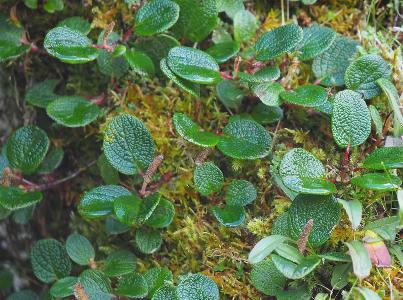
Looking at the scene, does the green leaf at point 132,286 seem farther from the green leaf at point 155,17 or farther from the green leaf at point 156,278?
Result: the green leaf at point 155,17

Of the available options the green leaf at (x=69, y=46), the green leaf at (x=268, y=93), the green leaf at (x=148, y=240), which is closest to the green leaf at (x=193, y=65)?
the green leaf at (x=268, y=93)

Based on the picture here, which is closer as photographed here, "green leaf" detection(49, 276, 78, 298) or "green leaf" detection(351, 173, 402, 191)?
"green leaf" detection(351, 173, 402, 191)

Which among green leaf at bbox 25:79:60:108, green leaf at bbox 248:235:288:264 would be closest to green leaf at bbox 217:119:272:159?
green leaf at bbox 248:235:288:264

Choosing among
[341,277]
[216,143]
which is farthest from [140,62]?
[341,277]

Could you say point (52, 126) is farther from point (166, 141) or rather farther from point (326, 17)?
point (326, 17)

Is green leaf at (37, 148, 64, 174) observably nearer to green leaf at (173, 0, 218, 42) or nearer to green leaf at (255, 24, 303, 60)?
green leaf at (173, 0, 218, 42)
